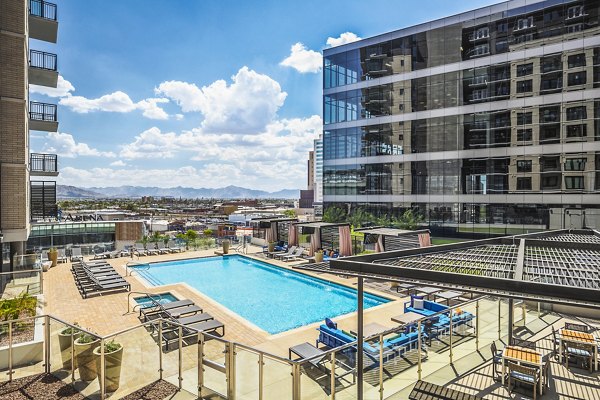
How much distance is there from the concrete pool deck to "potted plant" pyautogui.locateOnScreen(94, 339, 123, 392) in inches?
158

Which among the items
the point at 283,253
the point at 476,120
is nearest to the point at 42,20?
the point at 283,253

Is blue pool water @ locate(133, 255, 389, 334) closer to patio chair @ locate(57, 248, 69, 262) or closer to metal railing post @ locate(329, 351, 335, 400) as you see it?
patio chair @ locate(57, 248, 69, 262)

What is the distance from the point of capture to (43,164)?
1898 centimetres

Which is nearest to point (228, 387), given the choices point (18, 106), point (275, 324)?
point (275, 324)

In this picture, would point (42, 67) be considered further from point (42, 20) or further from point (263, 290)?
point (263, 290)

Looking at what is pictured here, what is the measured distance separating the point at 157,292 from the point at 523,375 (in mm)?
14043

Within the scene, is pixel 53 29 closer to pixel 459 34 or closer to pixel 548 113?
pixel 459 34

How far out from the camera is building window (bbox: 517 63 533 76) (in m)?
26.1

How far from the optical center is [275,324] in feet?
43.4

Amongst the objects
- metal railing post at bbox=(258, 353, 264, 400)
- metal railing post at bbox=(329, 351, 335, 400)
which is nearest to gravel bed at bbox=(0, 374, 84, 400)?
metal railing post at bbox=(258, 353, 264, 400)

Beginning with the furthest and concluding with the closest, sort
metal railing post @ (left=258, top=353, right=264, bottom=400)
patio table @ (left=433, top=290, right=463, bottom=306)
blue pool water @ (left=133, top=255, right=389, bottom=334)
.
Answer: blue pool water @ (left=133, top=255, right=389, bottom=334) < patio table @ (left=433, top=290, right=463, bottom=306) < metal railing post @ (left=258, top=353, right=264, bottom=400)

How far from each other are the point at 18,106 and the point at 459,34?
30.2 meters

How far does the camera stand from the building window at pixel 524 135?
26173 millimetres

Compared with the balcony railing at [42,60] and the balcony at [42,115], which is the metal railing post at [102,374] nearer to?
the balcony at [42,115]
